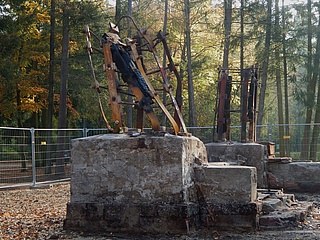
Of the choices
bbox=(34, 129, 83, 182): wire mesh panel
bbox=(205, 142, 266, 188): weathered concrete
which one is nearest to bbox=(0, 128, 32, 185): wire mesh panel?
bbox=(34, 129, 83, 182): wire mesh panel

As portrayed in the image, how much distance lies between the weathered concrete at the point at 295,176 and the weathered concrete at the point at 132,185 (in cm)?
546

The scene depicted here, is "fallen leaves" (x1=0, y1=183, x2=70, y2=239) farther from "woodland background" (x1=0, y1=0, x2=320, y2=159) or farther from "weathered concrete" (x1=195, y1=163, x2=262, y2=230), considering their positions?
"woodland background" (x1=0, y1=0, x2=320, y2=159)

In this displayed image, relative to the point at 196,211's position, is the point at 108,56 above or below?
above

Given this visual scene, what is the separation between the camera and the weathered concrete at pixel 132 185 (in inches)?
287

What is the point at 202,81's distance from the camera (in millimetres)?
Result: 30906

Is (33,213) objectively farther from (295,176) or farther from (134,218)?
(295,176)

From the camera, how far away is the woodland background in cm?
1945

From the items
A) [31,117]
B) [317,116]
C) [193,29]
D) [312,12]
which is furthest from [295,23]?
[31,117]

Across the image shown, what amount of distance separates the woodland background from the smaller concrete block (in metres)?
12.4

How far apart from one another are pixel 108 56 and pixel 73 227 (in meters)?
2.44

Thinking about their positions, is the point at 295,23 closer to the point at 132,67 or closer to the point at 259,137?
the point at 259,137

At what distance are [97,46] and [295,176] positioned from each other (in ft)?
38.0

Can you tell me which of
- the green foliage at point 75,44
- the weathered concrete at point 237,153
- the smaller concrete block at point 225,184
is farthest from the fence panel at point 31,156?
the smaller concrete block at point 225,184

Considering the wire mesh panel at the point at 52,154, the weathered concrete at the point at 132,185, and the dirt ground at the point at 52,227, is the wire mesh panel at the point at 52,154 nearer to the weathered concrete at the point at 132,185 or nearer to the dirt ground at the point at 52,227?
the dirt ground at the point at 52,227
